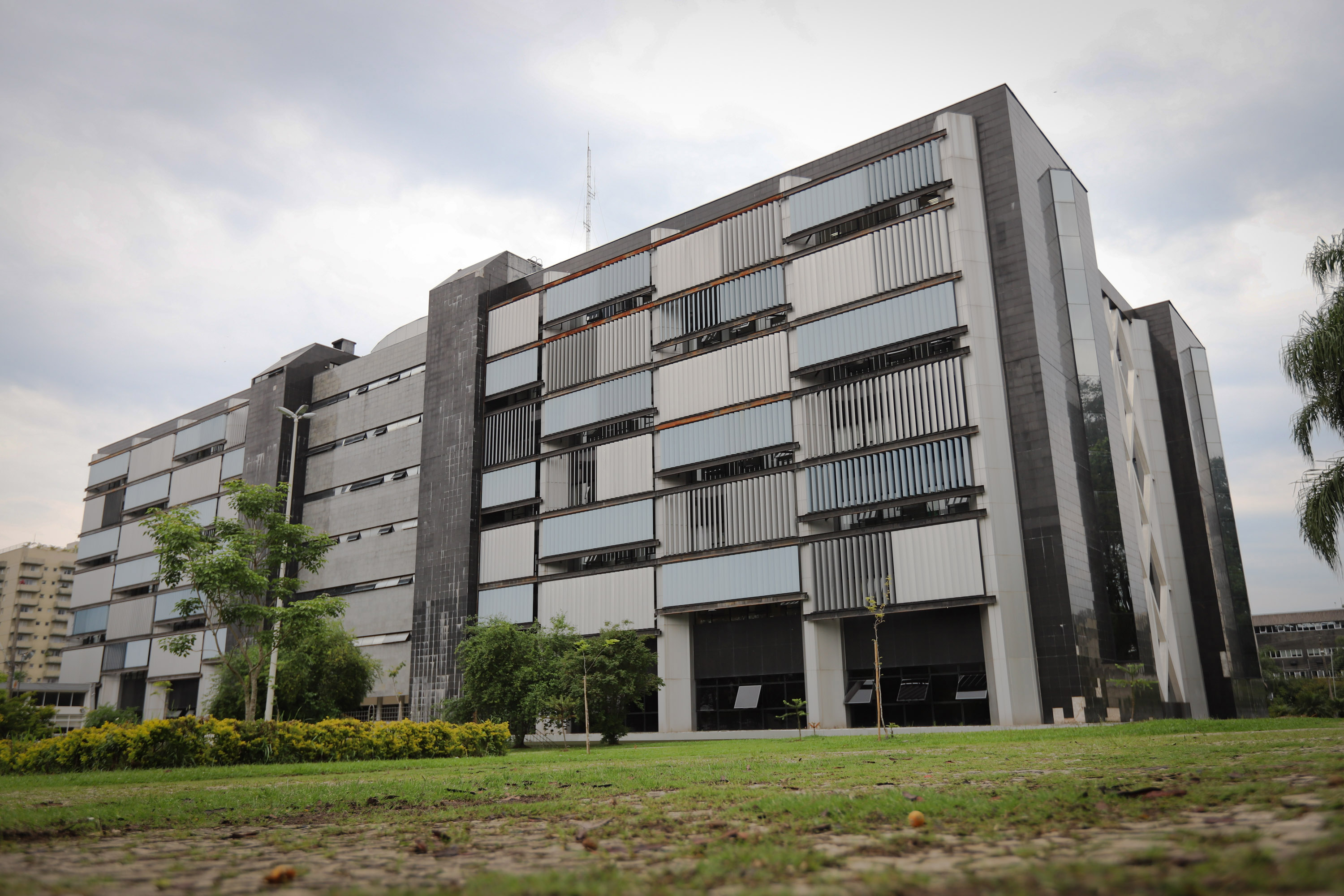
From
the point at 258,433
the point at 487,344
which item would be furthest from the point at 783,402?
the point at 258,433

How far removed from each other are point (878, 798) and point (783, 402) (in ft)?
129

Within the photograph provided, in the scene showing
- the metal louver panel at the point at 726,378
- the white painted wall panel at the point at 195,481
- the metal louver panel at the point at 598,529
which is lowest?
the metal louver panel at the point at 598,529

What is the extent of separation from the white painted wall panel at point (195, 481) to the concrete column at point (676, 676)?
174 ft

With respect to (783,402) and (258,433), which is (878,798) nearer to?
(783,402)

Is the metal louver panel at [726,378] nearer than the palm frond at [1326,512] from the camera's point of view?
No

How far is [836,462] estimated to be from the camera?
43.6 meters

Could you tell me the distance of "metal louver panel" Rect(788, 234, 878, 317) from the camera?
146ft

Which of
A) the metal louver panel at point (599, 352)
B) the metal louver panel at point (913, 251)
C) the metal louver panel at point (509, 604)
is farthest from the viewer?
the metal louver panel at point (509, 604)

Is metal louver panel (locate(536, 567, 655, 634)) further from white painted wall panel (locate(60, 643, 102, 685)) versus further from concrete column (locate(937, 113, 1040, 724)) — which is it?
white painted wall panel (locate(60, 643, 102, 685))

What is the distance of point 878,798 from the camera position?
7359mm

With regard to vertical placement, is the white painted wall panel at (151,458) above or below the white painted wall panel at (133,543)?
above

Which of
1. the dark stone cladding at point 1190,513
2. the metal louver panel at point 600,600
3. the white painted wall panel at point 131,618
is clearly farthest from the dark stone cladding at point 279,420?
the dark stone cladding at point 1190,513

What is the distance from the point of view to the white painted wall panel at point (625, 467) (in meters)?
51.2

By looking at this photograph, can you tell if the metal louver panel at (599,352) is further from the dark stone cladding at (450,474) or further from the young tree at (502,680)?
the young tree at (502,680)
